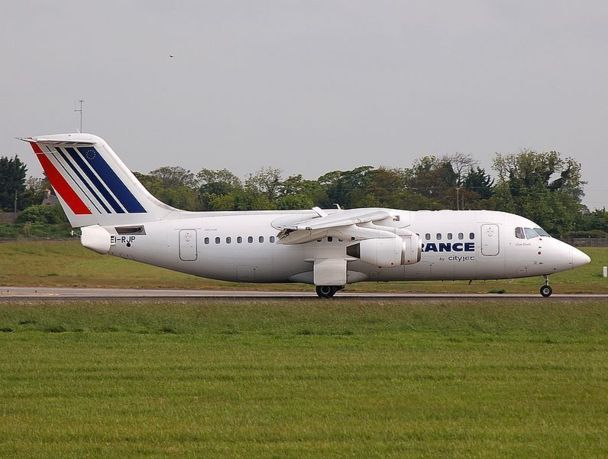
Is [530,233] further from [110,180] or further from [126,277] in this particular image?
[126,277]

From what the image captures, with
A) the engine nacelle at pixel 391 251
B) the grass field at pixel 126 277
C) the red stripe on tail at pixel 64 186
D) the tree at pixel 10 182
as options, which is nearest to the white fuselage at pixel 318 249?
the engine nacelle at pixel 391 251

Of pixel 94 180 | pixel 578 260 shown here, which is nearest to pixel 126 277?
pixel 94 180

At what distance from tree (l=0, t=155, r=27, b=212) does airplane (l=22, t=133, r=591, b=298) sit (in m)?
94.2

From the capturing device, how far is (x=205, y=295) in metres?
40.5

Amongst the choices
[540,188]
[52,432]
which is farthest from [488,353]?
[540,188]

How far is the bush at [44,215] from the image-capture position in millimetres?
96312

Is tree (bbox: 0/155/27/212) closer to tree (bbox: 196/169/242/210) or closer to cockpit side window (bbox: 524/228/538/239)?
tree (bbox: 196/169/242/210)

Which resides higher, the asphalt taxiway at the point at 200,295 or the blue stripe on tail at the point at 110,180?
the blue stripe on tail at the point at 110,180

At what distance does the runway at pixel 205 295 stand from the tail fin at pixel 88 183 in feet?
9.39

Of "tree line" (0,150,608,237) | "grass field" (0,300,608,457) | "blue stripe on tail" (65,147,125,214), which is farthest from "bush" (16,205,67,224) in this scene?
"grass field" (0,300,608,457)

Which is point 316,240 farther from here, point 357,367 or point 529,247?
point 357,367

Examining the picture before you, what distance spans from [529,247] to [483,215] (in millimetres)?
1877

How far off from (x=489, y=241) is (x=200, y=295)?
36.6ft

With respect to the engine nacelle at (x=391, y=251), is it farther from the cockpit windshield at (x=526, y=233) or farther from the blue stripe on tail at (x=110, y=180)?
the blue stripe on tail at (x=110, y=180)
